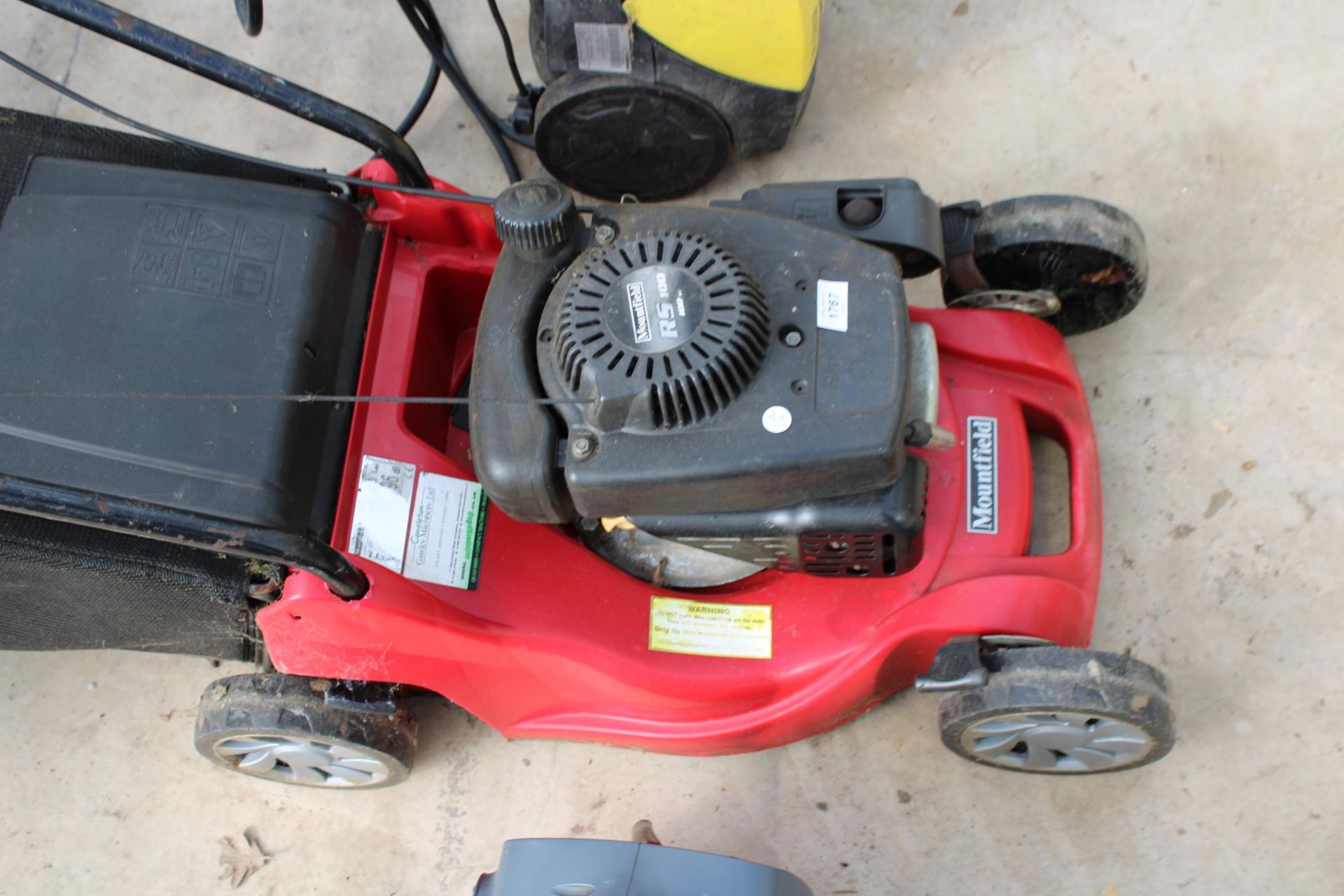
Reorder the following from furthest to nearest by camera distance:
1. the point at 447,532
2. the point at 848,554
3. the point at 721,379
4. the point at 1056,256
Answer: the point at 1056,256, the point at 447,532, the point at 848,554, the point at 721,379

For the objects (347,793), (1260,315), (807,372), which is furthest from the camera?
(1260,315)

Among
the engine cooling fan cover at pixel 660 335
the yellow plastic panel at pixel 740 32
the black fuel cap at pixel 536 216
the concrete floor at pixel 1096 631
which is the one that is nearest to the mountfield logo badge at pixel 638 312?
the engine cooling fan cover at pixel 660 335

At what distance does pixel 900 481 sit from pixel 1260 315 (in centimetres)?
85

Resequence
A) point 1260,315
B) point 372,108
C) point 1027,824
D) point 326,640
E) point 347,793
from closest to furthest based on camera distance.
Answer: point 326,640
point 1027,824
point 347,793
point 1260,315
point 372,108

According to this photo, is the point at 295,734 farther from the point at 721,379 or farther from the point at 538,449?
the point at 721,379

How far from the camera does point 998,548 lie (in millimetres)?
1197

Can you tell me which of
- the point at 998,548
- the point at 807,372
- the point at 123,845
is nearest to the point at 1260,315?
the point at 998,548

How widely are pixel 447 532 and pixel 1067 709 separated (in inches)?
26.3

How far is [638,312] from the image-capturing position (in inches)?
37.5

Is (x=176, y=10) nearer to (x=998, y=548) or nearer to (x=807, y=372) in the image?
(x=807, y=372)

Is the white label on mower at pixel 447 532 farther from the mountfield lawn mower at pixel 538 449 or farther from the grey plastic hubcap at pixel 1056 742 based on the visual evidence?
the grey plastic hubcap at pixel 1056 742

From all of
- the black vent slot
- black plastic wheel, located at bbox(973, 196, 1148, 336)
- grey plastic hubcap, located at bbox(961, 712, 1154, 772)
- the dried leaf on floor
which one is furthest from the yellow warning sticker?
the dried leaf on floor

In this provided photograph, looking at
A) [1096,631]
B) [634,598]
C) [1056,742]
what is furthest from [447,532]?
[1096,631]

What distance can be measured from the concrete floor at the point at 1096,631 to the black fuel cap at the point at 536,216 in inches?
28.2
